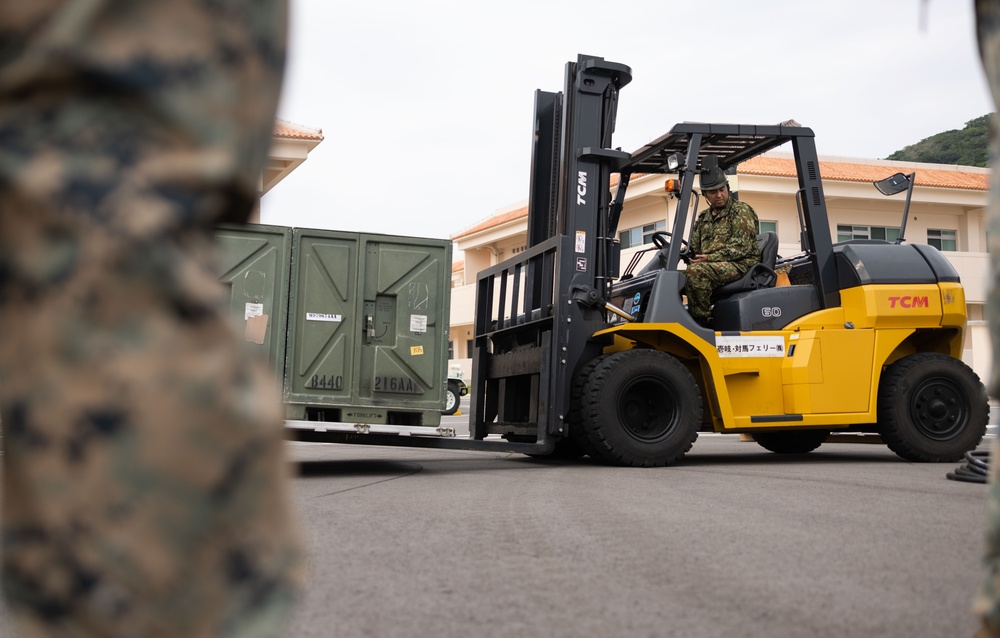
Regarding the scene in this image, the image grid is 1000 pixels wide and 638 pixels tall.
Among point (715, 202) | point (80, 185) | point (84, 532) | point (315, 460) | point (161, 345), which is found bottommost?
point (315, 460)

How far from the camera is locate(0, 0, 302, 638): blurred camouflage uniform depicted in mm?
976

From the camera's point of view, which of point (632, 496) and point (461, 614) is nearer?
point (461, 614)

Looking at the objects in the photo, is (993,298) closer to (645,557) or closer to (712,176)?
(645,557)

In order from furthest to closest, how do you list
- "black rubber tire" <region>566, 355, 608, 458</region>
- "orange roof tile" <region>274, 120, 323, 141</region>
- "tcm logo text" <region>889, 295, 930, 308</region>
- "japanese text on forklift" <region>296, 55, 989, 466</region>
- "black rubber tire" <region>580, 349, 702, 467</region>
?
1. "orange roof tile" <region>274, 120, 323, 141</region>
2. "tcm logo text" <region>889, 295, 930, 308</region>
3. "japanese text on forklift" <region>296, 55, 989, 466</region>
4. "black rubber tire" <region>566, 355, 608, 458</region>
5. "black rubber tire" <region>580, 349, 702, 467</region>

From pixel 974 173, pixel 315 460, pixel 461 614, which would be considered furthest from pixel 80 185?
pixel 974 173

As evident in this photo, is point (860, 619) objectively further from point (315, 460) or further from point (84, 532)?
point (315, 460)

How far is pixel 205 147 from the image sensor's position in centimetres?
105

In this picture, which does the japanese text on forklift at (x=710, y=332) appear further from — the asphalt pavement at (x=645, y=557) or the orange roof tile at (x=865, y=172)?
the orange roof tile at (x=865, y=172)

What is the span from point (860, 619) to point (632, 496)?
3.16 meters

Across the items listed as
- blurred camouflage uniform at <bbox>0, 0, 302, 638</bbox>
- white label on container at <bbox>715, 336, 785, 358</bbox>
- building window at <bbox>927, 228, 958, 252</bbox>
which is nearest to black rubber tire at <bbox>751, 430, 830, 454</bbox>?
white label on container at <bbox>715, 336, 785, 358</bbox>

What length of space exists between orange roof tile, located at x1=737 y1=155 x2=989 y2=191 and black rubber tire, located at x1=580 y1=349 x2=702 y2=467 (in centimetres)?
2630

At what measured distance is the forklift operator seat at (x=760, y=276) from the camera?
875 cm

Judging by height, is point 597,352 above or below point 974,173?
below

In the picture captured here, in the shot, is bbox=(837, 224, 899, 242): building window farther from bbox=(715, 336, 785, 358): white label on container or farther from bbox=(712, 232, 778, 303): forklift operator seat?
bbox=(715, 336, 785, 358): white label on container
